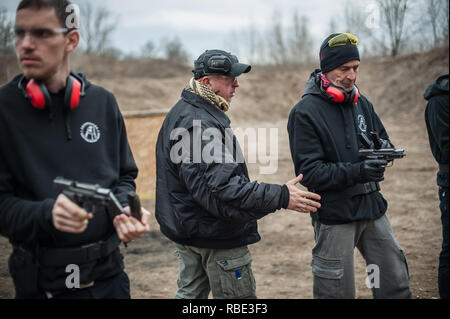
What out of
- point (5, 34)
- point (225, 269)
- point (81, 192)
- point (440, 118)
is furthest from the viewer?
point (5, 34)

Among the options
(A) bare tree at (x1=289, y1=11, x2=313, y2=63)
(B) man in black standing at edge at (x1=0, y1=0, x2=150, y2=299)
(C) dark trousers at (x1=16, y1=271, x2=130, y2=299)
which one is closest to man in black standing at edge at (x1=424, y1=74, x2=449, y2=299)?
(B) man in black standing at edge at (x1=0, y1=0, x2=150, y2=299)

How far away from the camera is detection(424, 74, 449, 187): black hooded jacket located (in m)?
3.48

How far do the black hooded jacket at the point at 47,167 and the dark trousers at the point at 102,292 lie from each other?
0.05m

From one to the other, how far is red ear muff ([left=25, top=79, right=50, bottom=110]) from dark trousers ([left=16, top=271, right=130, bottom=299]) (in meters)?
0.98

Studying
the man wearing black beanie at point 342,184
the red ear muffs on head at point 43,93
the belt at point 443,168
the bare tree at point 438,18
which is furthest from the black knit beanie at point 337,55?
the bare tree at point 438,18

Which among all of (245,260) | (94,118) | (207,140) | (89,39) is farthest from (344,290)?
(89,39)

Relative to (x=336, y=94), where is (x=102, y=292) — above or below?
below

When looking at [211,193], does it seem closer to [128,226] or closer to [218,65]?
[128,226]

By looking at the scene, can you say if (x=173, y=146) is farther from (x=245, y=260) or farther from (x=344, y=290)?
(x=344, y=290)

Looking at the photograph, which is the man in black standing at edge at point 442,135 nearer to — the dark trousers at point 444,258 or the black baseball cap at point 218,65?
the dark trousers at point 444,258

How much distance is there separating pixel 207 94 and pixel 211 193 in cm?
78

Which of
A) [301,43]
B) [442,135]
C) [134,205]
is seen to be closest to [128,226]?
[134,205]

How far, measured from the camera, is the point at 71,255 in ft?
7.51
